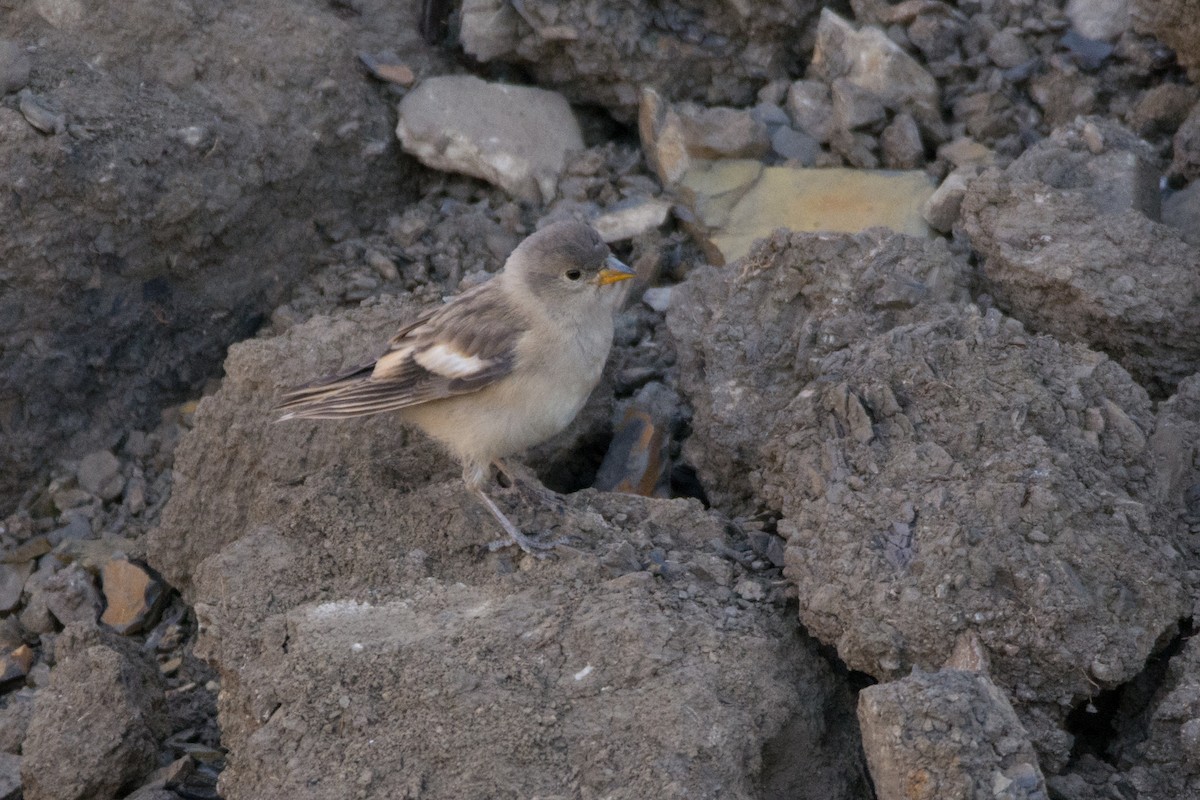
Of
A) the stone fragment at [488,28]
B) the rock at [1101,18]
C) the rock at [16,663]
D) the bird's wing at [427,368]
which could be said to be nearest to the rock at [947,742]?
the bird's wing at [427,368]

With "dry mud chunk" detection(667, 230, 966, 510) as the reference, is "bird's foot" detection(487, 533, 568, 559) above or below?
below

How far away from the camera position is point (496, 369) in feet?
18.0

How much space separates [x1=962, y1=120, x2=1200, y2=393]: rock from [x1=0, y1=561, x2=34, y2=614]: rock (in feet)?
15.2

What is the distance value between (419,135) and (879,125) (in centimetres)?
249

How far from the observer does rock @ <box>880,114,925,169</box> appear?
7.01 m

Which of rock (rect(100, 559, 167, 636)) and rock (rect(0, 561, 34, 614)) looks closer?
rock (rect(100, 559, 167, 636))

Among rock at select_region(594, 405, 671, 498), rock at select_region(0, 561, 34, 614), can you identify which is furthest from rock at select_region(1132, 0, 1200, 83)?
rock at select_region(0, 561, 34, 614)

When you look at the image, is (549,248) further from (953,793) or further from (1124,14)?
(1124,14)

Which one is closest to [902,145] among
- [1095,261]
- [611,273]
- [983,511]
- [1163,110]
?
[1163,110]

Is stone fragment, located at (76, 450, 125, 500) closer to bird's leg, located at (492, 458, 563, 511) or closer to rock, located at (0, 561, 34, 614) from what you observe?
rock, located at (0, 561, 34, 614)

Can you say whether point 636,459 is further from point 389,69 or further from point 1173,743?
point 389,69

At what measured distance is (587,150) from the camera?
7551 mm

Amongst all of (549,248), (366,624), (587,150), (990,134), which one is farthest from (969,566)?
(587,150)

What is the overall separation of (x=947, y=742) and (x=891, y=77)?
14.9ft
